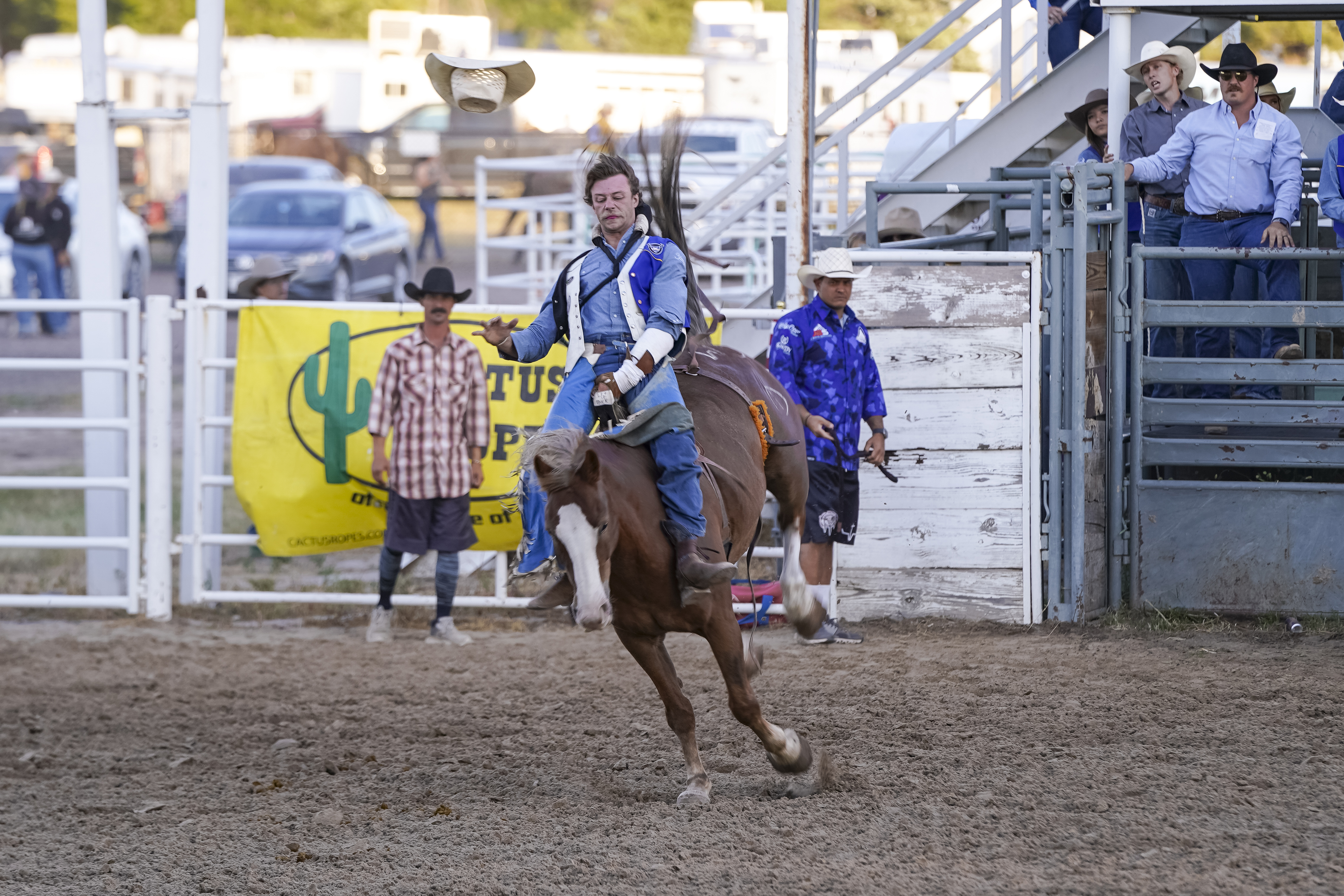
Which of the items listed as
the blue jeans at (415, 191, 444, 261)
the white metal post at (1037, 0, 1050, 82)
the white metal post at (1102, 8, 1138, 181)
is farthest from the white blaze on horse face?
the blue jeans at (415, 191, 444, 261)

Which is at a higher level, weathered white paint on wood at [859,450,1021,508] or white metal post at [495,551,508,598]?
weathered white paint on wood at [859,450,1021,508]

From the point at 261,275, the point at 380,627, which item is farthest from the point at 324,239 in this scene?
the point at 380,627

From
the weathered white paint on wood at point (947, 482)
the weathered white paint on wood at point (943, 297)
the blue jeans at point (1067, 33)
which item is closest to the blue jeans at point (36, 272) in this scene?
the blue jeans at point (1067, 33)

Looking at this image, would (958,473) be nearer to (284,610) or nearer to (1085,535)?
(1085,535)

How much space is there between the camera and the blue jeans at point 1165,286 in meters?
8.27

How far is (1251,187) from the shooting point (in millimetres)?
8062

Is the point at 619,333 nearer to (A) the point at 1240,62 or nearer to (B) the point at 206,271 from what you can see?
(A) the point at 1240,62

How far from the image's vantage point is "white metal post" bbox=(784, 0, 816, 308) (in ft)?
26.3

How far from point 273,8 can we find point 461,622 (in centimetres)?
4396

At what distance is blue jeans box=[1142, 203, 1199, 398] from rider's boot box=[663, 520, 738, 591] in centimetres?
395

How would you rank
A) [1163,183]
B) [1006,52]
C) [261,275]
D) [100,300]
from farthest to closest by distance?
[1006,52] → [261,275] → [100,300] → [1163,183]

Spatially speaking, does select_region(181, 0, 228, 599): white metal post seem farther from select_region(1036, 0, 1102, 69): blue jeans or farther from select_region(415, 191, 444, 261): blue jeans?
select_region(415, 191, 444, 261): blue jeans

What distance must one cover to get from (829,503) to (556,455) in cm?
312

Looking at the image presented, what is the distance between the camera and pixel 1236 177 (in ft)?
26.4
